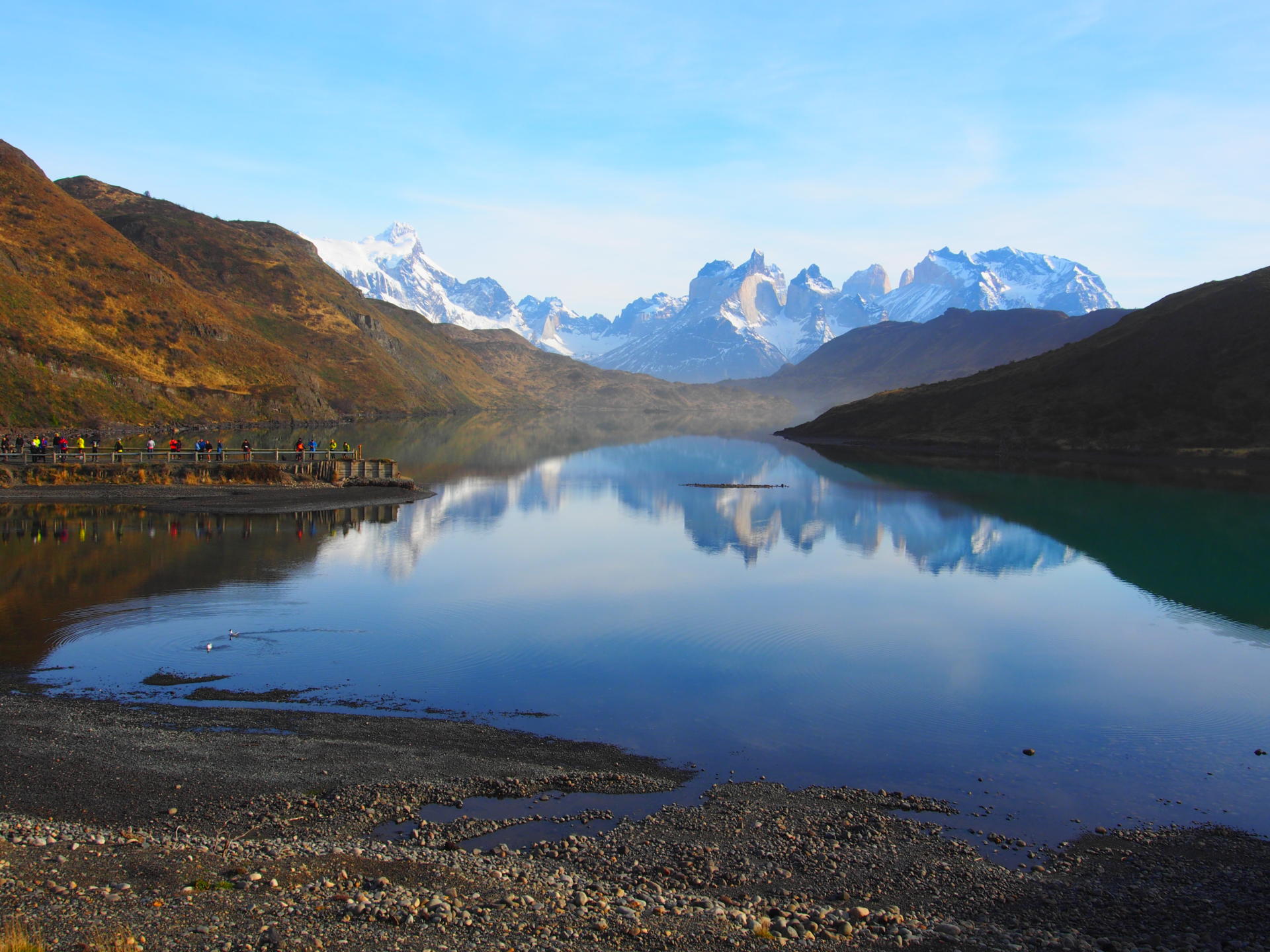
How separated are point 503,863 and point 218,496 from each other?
196 ft

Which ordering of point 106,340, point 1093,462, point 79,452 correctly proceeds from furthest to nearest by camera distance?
point 106,340 < point 1093,462 < point 79,452

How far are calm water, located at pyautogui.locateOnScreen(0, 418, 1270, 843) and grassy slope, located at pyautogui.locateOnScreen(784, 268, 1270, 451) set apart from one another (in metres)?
78.9

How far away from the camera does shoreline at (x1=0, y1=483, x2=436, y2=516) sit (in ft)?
201

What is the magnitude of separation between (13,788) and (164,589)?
20.1m

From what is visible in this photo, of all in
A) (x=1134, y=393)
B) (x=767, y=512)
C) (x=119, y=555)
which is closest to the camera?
(x=119, y=555)

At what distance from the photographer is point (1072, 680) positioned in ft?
90.8

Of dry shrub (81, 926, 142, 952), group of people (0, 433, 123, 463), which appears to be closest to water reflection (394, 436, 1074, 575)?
group of people (0, 433, 123, 463)

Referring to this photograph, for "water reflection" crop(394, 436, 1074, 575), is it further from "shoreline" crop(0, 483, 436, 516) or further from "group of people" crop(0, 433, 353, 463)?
"group of people" crop(0, 433, 353, 463)

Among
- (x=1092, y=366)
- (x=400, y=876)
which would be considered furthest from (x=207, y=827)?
(x=1092, y=366)

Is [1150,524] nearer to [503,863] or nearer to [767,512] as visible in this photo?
[767,512]

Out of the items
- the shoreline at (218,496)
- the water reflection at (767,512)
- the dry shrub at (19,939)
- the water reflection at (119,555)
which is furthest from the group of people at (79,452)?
the dry shrub at (19,939)

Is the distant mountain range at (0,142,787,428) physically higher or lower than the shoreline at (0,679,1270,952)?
higher

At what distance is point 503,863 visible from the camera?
14.4 m

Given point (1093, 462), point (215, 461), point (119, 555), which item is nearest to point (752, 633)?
point (119, 555)
